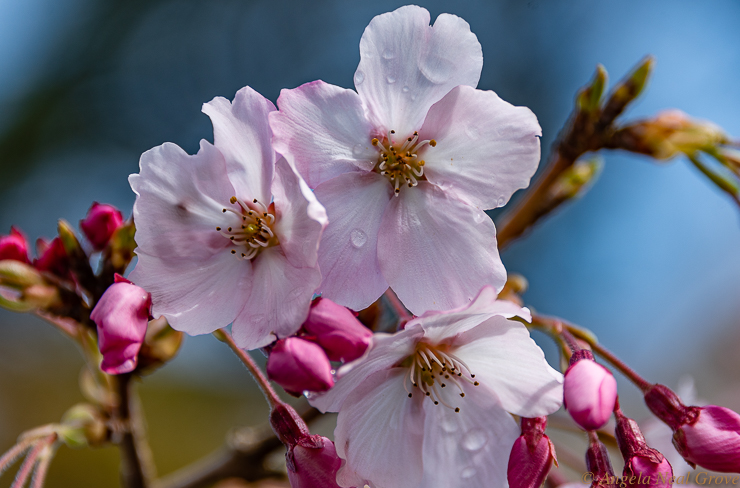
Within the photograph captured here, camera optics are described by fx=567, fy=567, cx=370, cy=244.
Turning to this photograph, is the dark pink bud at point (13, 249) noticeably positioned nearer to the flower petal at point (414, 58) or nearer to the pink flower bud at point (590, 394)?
the flower petal at point (414, 58)

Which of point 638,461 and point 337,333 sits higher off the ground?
point 337,333

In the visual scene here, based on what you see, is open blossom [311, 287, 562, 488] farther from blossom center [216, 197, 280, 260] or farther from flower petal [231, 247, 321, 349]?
blossom center [216, 197, 280, 260]

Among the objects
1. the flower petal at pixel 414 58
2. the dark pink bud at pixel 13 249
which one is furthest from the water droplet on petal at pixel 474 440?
the dark pink bud at pixel 13 249

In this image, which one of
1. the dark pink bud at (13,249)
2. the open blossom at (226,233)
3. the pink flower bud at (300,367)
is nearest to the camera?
the pink flower bud at (300,367)

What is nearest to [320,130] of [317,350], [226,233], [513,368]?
[226,233]

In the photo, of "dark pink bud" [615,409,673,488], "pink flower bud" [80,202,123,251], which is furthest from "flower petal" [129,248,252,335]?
"dark pink bud" [615,409,673,488]

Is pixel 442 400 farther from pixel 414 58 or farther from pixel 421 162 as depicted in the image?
pixel 414 58
